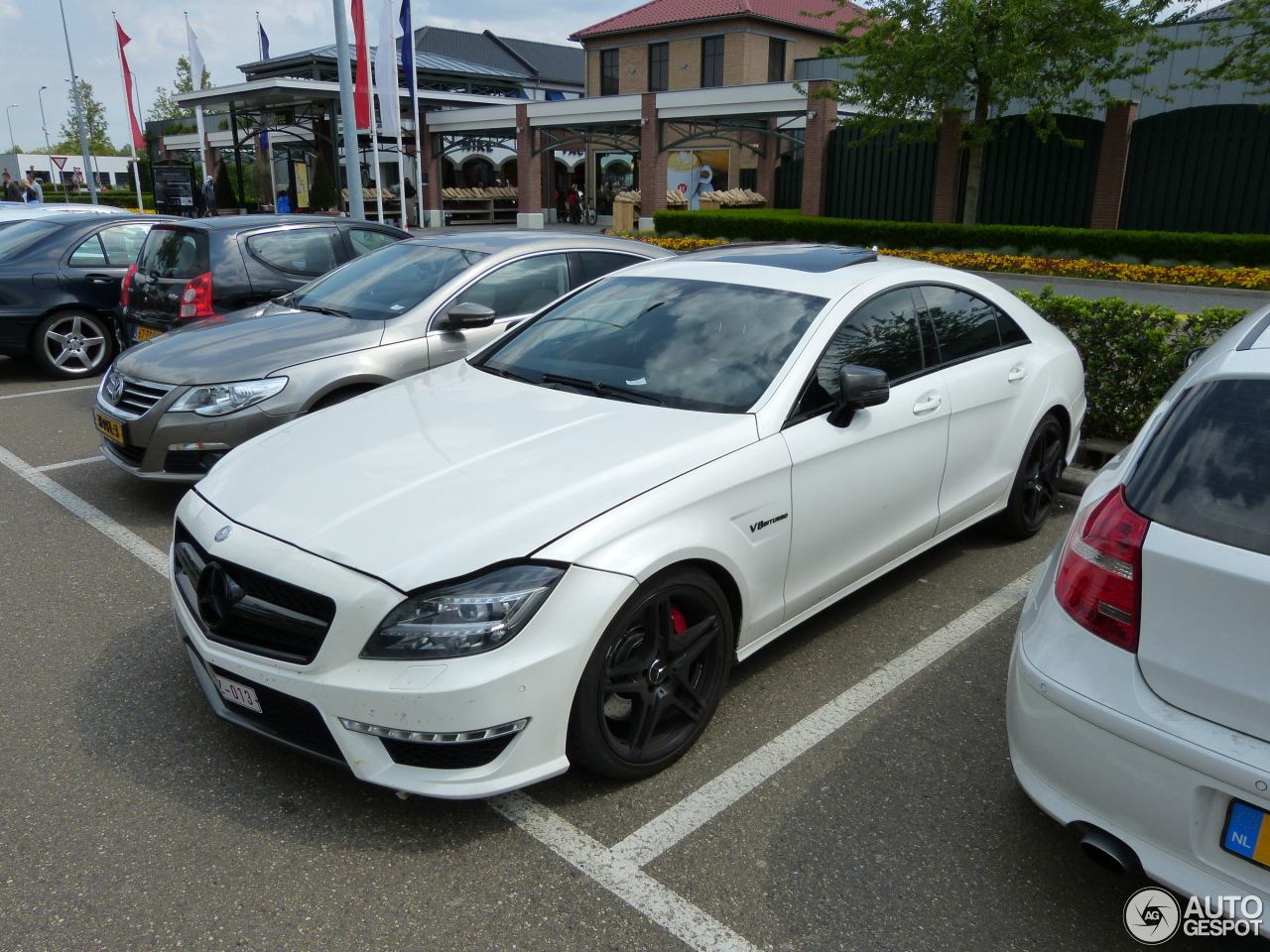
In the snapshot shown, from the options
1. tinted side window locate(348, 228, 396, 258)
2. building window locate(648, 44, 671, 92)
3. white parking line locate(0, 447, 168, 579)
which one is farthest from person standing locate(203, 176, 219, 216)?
white parking line locate(0, 447, 168, 579)

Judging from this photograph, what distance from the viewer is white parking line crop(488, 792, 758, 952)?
246 cm

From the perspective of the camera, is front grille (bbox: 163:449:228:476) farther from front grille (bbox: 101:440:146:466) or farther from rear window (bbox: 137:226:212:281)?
rear window (bbox: 137:226:212:281)

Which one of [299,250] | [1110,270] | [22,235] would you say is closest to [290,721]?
[299,250]

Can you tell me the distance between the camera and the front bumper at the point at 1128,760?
2.06 meters

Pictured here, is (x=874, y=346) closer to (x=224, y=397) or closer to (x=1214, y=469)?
(x=1214, y=469)

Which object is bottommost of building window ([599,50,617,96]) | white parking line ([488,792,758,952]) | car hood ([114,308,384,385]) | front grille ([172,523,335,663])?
white parking line ([488,792,758,952])

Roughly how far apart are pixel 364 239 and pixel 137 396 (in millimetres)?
3476

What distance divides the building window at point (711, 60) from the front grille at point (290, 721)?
1757 inches

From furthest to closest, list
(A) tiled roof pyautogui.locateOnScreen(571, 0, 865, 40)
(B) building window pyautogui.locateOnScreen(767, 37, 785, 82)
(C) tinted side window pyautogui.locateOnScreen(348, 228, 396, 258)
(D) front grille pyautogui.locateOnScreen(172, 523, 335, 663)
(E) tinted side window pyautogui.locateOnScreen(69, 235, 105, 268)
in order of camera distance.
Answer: (B) building window pyautogui.locateOnScreen(767, 37, 785, 82), (A) tiled roof pyautogui.locateOnScreen(571, 0, 865, 40), (E) tinted side window pyautogui.locateOnScreen(69, 235, 105, 268), (C) tinted side window pyautogui.locateOnScreen(348, 228, 396, 258), (D) front grille pyautogui.locateOnScreen(172, 523, 335, 663)

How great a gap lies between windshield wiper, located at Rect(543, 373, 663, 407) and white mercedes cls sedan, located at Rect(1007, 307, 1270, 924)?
1.64m

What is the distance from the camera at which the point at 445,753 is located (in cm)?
266

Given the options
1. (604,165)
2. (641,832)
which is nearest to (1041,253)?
(641,832)

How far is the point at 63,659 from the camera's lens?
3.85 meters

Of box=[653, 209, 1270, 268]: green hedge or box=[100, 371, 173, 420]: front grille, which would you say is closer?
box=[100, 371, 173, 420]: front grille
